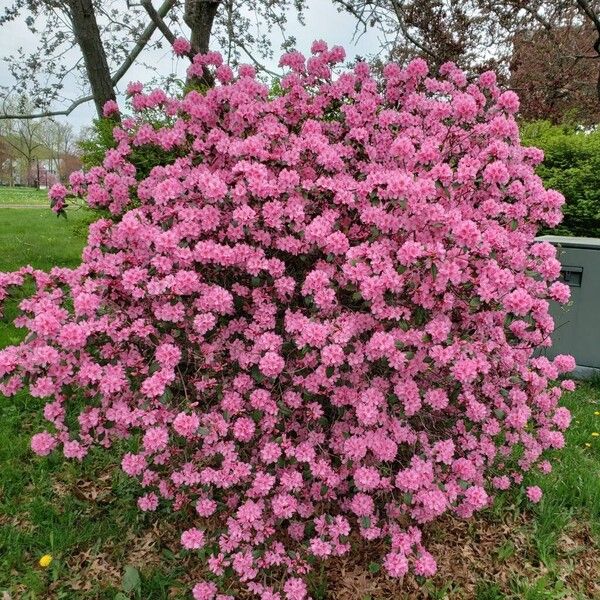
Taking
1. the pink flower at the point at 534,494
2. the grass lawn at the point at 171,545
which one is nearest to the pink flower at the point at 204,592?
the grass lawn at the point at 171,545

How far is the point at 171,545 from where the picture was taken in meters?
2.92

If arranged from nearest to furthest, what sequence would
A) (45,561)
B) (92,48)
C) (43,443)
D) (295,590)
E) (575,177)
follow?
(295,590) → (43,443) → (45,561) → (92,48) → (575,177)

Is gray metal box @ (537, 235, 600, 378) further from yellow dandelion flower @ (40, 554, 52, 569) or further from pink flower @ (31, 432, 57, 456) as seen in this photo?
yellow dandelion flower @ (40, 554, 52, 569)

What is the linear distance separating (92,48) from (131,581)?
418 centimetres

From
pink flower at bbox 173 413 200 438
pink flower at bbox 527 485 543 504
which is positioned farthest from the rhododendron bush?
pink flower at bbox 527 485 543 504

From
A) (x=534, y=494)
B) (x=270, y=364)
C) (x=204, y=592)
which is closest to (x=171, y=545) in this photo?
(x=204, y=592)

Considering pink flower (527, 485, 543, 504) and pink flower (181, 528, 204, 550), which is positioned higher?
pink flower (527, 485, 543, 504)

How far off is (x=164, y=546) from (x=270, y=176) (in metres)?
2.01

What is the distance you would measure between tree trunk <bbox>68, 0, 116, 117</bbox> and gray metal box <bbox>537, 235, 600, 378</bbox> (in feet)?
13.7

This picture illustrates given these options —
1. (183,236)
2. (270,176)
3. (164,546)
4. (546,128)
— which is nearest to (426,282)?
(270,176)

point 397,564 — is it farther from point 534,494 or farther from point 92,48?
point 92,48

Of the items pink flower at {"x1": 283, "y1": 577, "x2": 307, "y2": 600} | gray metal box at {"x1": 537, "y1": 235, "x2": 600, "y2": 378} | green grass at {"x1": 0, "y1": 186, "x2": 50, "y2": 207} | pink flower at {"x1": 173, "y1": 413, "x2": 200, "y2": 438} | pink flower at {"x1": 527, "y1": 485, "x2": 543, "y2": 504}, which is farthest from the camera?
green grass at {"x1": 0, "y1": 186, "x2": 50, "y2": 207}

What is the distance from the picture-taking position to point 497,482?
3.07 metres

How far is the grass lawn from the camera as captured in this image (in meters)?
2.63
